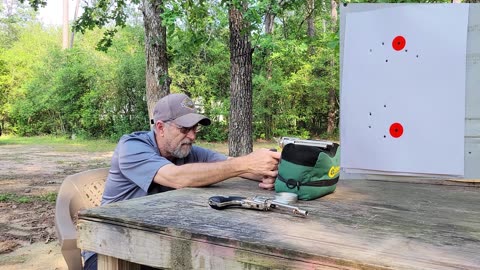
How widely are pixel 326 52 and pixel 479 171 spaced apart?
53.4 ft

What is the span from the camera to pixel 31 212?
5.52 m

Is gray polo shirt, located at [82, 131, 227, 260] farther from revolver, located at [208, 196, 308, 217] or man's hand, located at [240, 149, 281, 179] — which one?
revolver, located at [208, 196, 308, 217]

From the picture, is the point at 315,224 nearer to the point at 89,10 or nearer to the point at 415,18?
the point at 415,18

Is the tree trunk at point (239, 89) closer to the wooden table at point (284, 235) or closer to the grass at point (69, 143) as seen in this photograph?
the wooden table at point (284, 235)

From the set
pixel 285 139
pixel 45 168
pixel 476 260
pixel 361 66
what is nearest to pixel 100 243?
pixel 285 139

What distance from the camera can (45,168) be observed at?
32.3 ft

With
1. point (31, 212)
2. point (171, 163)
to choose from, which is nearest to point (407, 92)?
point (171, 163)

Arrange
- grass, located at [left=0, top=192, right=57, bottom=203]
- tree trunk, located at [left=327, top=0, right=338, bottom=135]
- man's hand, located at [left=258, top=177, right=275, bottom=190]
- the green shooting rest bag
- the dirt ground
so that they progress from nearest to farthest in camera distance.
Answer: the green shooting rest bag, man's hand, located at [left=258, top=177, right=275, bottom=190], the dirt ground, grass, located at [left=0, top=192, right=57, bottom=203], tree trunk, located at [left=327, top=0, right=338, bottom=135]

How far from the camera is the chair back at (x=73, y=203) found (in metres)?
1.83

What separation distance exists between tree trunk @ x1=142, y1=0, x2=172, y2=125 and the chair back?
325 centimetres

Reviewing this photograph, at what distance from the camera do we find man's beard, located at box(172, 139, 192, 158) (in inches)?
84.5

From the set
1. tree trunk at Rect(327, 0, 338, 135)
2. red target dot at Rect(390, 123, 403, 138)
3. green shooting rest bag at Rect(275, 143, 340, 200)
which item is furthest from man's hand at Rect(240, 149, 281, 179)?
tree trunk at Rect(327, 0, 338, 135)


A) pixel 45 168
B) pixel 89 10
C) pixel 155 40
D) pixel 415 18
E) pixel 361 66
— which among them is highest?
pixel 89 10

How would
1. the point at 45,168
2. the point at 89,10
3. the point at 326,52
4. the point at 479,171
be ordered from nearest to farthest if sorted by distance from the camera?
the point at 479,171 < the point at 89,10 < the point at 45,168 < the point at 326,52
